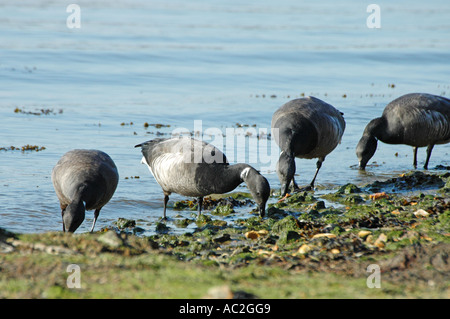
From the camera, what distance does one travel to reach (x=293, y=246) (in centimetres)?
677

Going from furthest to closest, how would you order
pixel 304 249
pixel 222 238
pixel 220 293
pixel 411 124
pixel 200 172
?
pixel 411 124 → pixel 200 172 → pixel 222 238 → pixel 304 249 → pixel 220 293

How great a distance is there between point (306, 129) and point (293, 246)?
13.7ft

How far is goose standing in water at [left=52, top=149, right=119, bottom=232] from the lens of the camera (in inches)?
304

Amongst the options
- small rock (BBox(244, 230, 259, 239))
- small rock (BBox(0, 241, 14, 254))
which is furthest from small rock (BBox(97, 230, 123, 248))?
small rock (BBox(244, 230, 259, 239))

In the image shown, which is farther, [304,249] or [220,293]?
[304,249]

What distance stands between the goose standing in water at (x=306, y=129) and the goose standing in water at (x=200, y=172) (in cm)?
119

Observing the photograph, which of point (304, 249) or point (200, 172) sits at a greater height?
point (200, 172)

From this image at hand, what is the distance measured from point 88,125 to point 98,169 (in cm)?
763

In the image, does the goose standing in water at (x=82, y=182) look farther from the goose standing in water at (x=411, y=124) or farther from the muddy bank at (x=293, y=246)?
the goose standing in water at (x=411, y=124)

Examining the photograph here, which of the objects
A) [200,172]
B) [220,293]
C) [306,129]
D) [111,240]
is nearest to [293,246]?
[111,240]

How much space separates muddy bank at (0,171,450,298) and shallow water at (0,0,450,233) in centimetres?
142

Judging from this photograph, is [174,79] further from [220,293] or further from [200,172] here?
[220,293]

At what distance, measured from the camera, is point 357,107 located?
19.1 meters
